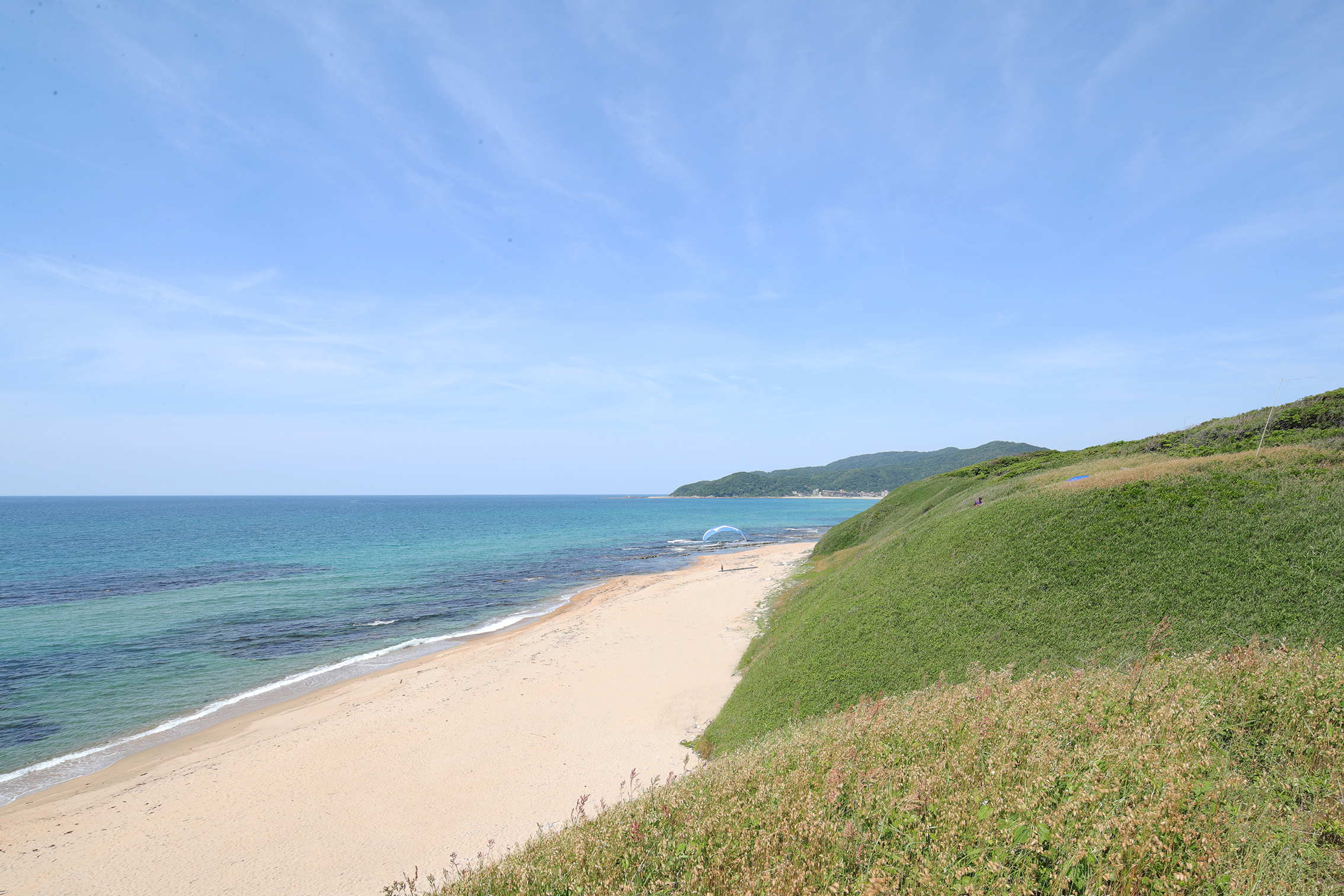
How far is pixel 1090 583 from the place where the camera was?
13.0 meters

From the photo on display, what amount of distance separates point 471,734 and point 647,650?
8.48m

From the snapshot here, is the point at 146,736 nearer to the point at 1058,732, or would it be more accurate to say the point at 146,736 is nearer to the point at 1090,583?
the point at 1058,732

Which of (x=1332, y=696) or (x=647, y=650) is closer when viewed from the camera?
(x=1332, y=696)

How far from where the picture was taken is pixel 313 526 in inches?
4060

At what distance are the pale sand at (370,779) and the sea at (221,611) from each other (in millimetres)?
3107

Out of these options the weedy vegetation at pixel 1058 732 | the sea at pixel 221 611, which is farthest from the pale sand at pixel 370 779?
the sea at pixel 221 611

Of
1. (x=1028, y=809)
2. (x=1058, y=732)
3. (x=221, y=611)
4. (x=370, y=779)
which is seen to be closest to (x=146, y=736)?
(x=370, y=779)

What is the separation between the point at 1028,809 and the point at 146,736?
2521 cm

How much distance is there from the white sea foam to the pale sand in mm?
690

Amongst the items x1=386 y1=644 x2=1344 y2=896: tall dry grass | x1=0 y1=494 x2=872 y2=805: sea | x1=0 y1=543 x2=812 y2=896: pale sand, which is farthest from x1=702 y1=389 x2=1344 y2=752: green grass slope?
x1=0 y1=494 x2=872 y2=805: sea

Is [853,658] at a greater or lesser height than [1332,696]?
lesser

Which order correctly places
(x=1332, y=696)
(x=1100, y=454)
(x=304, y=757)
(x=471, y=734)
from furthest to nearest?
1. (x=1100, y=454)
2. (x=471, y=734)
3. (x=304, y=757)
4. (x=1332, y=696)

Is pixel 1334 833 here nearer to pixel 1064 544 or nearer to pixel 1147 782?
pixel 1147 782

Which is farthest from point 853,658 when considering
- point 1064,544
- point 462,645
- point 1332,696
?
point 462,645
